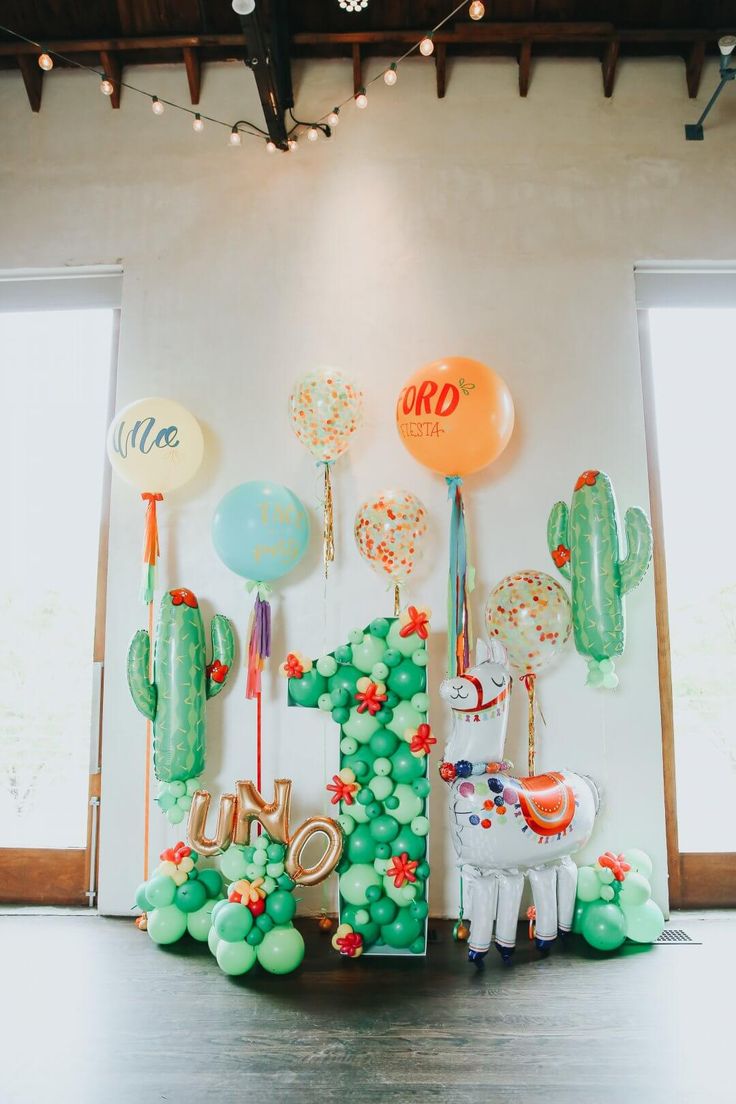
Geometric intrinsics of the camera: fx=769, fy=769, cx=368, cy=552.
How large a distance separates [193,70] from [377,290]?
48.5 inches

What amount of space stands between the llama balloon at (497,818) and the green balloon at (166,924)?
949 millimetres

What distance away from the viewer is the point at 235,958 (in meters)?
2.25

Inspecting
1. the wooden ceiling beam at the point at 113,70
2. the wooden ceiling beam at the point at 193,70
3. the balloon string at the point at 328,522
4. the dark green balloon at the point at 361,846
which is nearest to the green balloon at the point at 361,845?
the dark green balloon at the point at 361,846

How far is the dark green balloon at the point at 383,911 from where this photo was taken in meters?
2.38

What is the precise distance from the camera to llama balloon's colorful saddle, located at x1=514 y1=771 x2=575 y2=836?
7.63ft

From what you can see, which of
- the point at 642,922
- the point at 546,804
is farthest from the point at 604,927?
the point at 546,804

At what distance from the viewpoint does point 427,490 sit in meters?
3.04

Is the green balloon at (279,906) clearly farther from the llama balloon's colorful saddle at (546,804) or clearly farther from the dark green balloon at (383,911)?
the llama balloon's colorful saddle at (546,804)

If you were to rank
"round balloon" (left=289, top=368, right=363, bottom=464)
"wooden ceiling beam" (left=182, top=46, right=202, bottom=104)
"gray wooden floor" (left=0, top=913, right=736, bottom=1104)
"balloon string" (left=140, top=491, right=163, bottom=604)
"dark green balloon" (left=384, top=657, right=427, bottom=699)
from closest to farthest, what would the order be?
"gray wooden floor" (left=0, top=913, right=736, bottom=1104) → "dark green balloon" (left=384, top=657, right=427, bottom=699) → "round balloon" (left=289, top=368, right=363, bottom=464) → "balloon string" (left=140, top=491, right=163, bottom=604) → "wooden ceiling beam" (left=182, top=46, right=202, bottom=104)

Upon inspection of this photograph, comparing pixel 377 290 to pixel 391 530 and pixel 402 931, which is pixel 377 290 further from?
pixel 402 931

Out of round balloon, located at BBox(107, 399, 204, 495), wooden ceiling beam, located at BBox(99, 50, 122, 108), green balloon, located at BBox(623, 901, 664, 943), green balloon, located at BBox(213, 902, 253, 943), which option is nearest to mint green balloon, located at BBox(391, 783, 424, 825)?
green balloon, located at BBox(213, 902, 253, 943)

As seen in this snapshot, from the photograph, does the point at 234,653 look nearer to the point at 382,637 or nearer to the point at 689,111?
the point at 382,637

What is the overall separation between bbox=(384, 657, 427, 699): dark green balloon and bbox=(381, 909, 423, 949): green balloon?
2.22 ft

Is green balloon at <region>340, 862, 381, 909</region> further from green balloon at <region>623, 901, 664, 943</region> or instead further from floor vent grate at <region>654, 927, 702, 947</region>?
floor vent grate at <region>654, 927, 702, 947</region>
